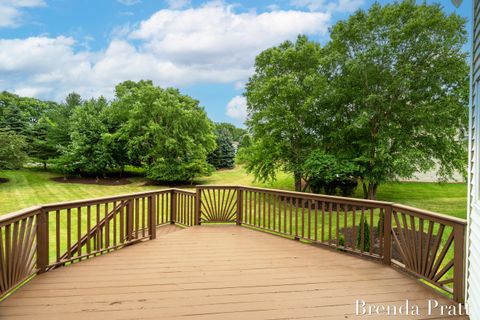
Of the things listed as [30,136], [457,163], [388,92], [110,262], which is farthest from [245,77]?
[30,136]

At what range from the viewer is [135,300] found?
2.84 metres

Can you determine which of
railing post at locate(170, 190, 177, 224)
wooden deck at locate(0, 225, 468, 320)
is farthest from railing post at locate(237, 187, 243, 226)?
wooden deck at locate(0, 225, 468, 320)

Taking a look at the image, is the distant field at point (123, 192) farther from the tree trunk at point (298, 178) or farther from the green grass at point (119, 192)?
the tree trunk at point (298, 178)

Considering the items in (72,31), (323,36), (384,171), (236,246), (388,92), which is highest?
(72,31)

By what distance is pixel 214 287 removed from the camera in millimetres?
3148

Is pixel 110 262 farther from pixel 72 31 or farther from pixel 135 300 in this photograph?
pixel 72 31

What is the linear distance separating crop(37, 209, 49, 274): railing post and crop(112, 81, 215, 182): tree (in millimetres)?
15741

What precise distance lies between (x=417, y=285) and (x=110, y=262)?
359cm

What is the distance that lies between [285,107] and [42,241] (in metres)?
10.6

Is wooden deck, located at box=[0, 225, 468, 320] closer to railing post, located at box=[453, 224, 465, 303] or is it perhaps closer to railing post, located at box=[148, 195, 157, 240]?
railing post, located at box=[453, 224, 465, 303]

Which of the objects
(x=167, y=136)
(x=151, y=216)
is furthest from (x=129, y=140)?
(x=151, y=216)

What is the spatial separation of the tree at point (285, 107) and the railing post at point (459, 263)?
931cm

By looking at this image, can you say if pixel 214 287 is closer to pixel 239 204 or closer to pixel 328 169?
pixel 239 204

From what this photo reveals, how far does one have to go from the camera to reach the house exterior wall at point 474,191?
2.43m
